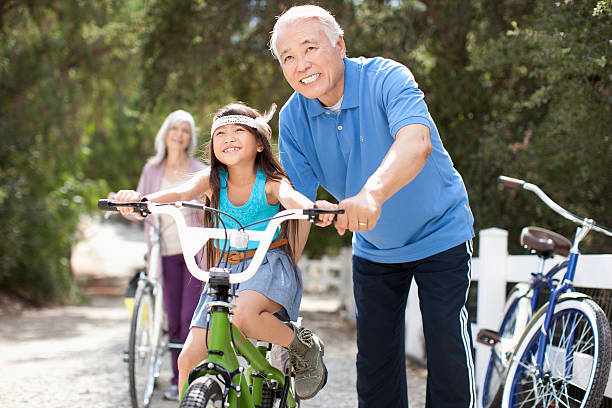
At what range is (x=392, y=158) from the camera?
91.4 inches

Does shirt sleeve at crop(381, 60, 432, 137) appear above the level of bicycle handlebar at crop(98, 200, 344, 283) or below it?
above

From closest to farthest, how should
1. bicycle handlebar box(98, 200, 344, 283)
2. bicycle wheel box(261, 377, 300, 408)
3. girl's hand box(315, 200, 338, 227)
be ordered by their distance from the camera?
girl's hand box(315, 200, 338, 227), bicycle handlebar box(98, 200, 344, 283), bicycle wheel box(261, 377, 300, 408)

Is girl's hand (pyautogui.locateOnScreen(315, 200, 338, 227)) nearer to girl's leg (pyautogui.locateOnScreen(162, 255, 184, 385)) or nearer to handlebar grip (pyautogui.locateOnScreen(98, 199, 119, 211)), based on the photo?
handlebar grip (pyautogui.locateOnScreen(98, 199, 119, 211))

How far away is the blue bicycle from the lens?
10.9ft

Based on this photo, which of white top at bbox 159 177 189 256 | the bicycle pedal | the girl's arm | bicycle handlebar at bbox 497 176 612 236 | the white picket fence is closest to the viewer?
the girl's arm

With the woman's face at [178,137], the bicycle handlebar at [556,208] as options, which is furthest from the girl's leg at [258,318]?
the woman's face at [178,137]

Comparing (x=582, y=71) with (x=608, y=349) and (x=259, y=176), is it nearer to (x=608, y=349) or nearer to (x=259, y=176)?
(x=608, y=349)

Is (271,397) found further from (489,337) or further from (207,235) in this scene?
(489,337)

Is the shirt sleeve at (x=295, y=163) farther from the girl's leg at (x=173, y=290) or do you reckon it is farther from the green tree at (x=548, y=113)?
the girl's leg at (x=173, y=290)

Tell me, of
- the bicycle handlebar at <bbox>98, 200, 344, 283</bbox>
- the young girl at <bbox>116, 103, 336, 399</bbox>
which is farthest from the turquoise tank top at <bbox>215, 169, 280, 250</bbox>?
the bicycle handlebar at <bbox>98, 200, 344, 283</bbox>

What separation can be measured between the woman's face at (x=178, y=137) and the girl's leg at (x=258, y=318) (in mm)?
3078

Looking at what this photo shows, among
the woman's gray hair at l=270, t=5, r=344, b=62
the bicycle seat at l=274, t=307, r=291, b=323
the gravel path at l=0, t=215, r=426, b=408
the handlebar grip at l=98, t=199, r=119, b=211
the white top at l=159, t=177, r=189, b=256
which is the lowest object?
the gravel path at l=0, t=215, r=426, b=408

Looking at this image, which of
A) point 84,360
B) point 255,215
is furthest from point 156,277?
point 255,215

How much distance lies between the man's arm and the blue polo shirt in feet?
0.75
